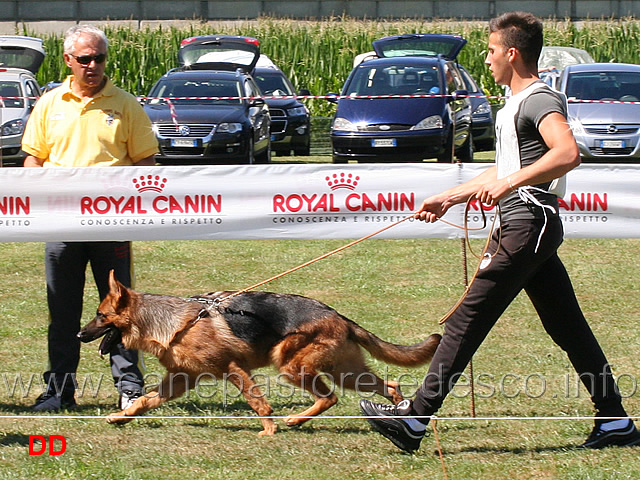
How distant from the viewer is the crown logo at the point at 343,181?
5434 millimetres

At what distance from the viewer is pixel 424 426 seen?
15.1 feet

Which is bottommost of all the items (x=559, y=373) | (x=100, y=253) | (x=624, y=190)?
(x=559, y=373)

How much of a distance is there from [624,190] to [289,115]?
14.5 m

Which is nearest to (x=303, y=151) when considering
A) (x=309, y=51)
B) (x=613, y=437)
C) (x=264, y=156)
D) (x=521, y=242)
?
(x=264, y=156)

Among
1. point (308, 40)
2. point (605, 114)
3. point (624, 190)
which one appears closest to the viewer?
point (624, 190)

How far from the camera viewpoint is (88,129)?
5.32 meters

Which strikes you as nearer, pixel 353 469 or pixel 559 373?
pixel 353 469

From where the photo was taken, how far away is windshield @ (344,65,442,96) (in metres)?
17.4

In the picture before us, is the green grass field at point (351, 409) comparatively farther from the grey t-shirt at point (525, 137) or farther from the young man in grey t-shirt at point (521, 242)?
the grey t-shirt at point (525, 137)

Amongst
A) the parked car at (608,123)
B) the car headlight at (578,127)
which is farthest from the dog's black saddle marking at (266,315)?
the car headlight at (578,127)

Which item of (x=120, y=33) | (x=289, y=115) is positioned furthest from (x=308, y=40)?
(x=289, y=115)

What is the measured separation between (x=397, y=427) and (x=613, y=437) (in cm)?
106

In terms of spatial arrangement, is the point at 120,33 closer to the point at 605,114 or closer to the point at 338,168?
the point at 605,114

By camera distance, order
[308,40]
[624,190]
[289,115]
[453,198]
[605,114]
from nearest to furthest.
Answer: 1. [453,198]
2. [624,190]
3. [605,114]
4. [289,115]
5. [308,40]
